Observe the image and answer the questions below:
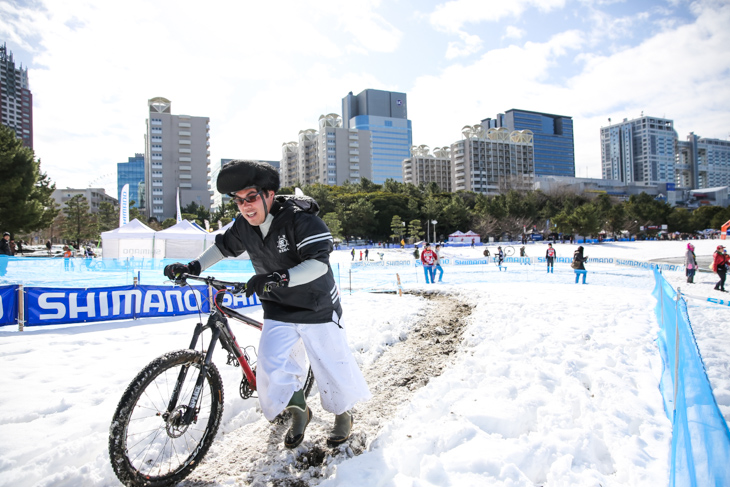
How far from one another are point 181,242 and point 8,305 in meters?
19.4

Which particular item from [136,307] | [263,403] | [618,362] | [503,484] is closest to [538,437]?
[503,484]

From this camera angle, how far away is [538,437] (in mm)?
2754

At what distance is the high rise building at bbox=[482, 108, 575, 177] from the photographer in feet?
578

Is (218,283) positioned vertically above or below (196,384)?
above

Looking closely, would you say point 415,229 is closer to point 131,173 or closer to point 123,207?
point 123,207

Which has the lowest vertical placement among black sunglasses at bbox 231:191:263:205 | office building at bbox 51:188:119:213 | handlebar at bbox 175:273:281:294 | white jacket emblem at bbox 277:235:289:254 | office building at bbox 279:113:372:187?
handlebar at bbox 175:273:281:294

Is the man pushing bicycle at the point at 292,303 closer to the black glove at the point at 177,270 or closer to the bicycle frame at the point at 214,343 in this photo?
the black glove at the point at 177,270

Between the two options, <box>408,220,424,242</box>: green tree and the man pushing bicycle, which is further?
<box>408,220,424,242</box>: green tree

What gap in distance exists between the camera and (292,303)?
2541mm

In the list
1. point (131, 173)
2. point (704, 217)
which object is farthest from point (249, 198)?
point (131, 173)

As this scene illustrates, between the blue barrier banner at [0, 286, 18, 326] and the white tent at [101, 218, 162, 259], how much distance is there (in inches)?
759

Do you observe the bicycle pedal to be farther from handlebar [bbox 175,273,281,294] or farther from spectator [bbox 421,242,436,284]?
spectator [bbox 421,242,436,284]

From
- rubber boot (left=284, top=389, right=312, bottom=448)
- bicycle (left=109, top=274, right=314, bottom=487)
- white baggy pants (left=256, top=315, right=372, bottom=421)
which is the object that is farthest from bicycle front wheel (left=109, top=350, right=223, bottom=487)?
rubber boot (left=284, top=389, right=312, bottom=448)

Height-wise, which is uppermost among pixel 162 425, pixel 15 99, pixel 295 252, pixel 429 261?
pixel 15 99
